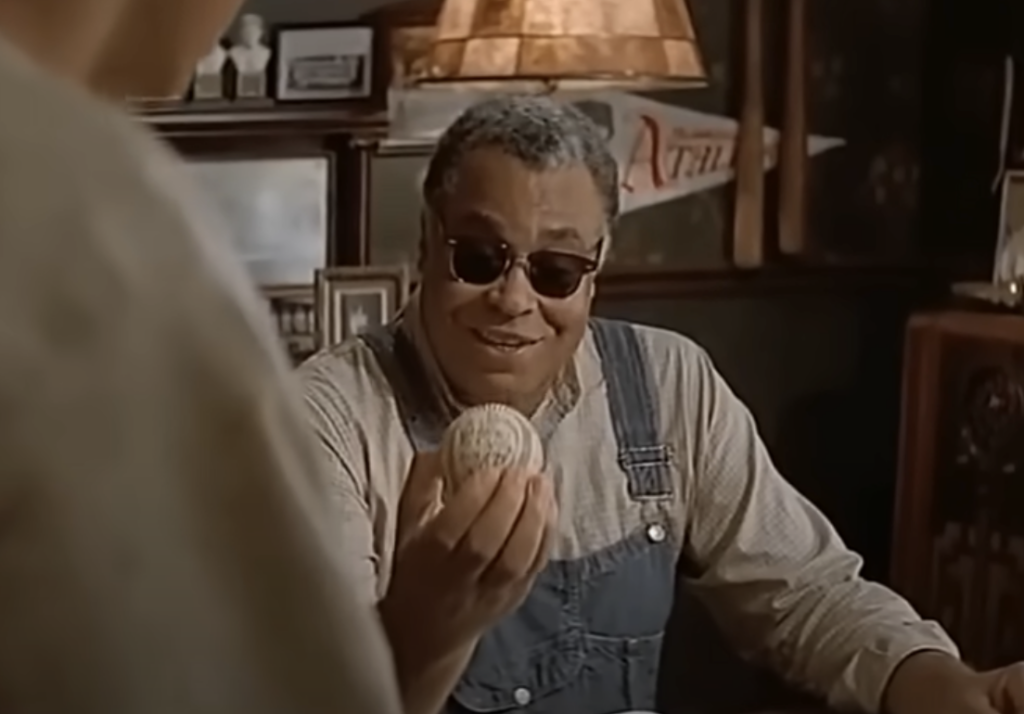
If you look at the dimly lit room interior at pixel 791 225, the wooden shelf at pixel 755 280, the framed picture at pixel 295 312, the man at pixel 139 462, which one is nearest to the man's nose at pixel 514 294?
the dimly lit room interior at pixel 791 225

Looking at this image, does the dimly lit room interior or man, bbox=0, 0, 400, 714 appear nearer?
man, bbox=0, 0, 400, 714

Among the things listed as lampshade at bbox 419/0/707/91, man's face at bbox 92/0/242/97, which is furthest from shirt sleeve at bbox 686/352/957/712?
man's face at bbox 92/0/242/97

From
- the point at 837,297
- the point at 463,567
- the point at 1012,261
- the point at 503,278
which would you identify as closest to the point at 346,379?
the point at 503,278

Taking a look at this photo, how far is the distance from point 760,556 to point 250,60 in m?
1.06

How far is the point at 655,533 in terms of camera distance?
1.74m

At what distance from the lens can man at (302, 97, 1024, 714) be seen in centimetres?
163

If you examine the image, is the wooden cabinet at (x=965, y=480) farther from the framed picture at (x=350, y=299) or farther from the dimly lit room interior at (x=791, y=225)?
the framed picture at (x=350, y=299)

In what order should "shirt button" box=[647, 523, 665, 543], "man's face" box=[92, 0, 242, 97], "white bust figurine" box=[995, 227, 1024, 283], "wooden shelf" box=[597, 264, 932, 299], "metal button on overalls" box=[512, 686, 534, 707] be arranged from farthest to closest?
"wooden shelf" box=[597, 264, 932, 299] < "white bust figurine" box=[995, 227, 1024, 283] < "shirt button" box=[647, 523, 665, 543] < "metal button on overalls" box=[512, 686, 534, 707] < "man's face" box=[92, 0, 242, 97]

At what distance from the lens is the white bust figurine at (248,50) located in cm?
246

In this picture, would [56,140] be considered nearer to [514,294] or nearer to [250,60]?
[514,294]

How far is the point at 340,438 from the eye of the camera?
164 centimetres

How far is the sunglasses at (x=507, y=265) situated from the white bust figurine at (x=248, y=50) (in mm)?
872

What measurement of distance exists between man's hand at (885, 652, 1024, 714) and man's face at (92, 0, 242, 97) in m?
1.09

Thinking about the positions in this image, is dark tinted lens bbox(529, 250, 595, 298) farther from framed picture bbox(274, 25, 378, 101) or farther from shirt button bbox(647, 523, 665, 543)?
framed picture bbox(274, 25, 378, 101)
